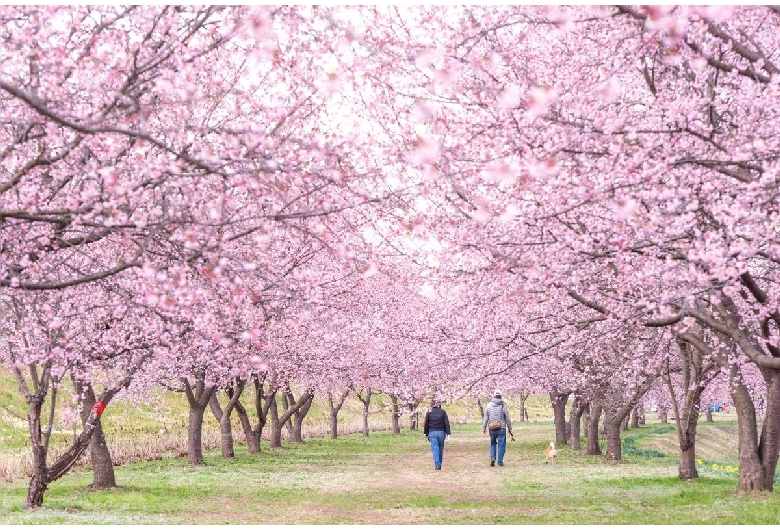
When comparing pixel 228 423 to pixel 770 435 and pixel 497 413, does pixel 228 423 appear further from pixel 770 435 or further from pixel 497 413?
pixel 770 435

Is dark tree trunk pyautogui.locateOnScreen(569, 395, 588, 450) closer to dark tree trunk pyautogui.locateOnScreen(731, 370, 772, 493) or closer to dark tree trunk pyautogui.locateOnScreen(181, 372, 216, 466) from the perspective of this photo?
dark tree trunk pyautogui.locateOnScreen(181, 372, 216, 466)

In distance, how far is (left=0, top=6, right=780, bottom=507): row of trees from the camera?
1037 cm

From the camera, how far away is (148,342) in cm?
1761

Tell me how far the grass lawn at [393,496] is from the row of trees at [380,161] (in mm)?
2152

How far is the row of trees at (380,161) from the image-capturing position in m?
10.4

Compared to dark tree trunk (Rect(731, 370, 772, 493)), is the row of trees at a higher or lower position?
higher

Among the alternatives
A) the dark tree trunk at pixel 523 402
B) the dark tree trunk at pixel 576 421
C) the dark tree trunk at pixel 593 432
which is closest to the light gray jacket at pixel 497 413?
the dark tree trunk at pixel 593 432

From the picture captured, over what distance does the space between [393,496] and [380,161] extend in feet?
28.2

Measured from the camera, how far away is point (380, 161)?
47.0ft

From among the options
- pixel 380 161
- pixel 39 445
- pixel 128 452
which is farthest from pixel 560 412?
pixel 380 161

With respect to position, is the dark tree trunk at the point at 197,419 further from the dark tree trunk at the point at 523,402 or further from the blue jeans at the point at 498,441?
the dark tree trunk at the point at 523,402

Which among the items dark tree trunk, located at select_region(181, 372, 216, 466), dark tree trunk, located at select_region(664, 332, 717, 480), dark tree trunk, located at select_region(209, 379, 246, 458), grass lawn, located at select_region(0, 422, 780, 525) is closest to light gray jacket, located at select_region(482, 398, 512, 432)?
grass lawn, located at select_region(0, 422, 780, 525)

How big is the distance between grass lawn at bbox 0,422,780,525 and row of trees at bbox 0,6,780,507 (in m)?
2.15

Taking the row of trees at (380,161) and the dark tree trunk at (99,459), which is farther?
the dark tree trunk at (99,459)
